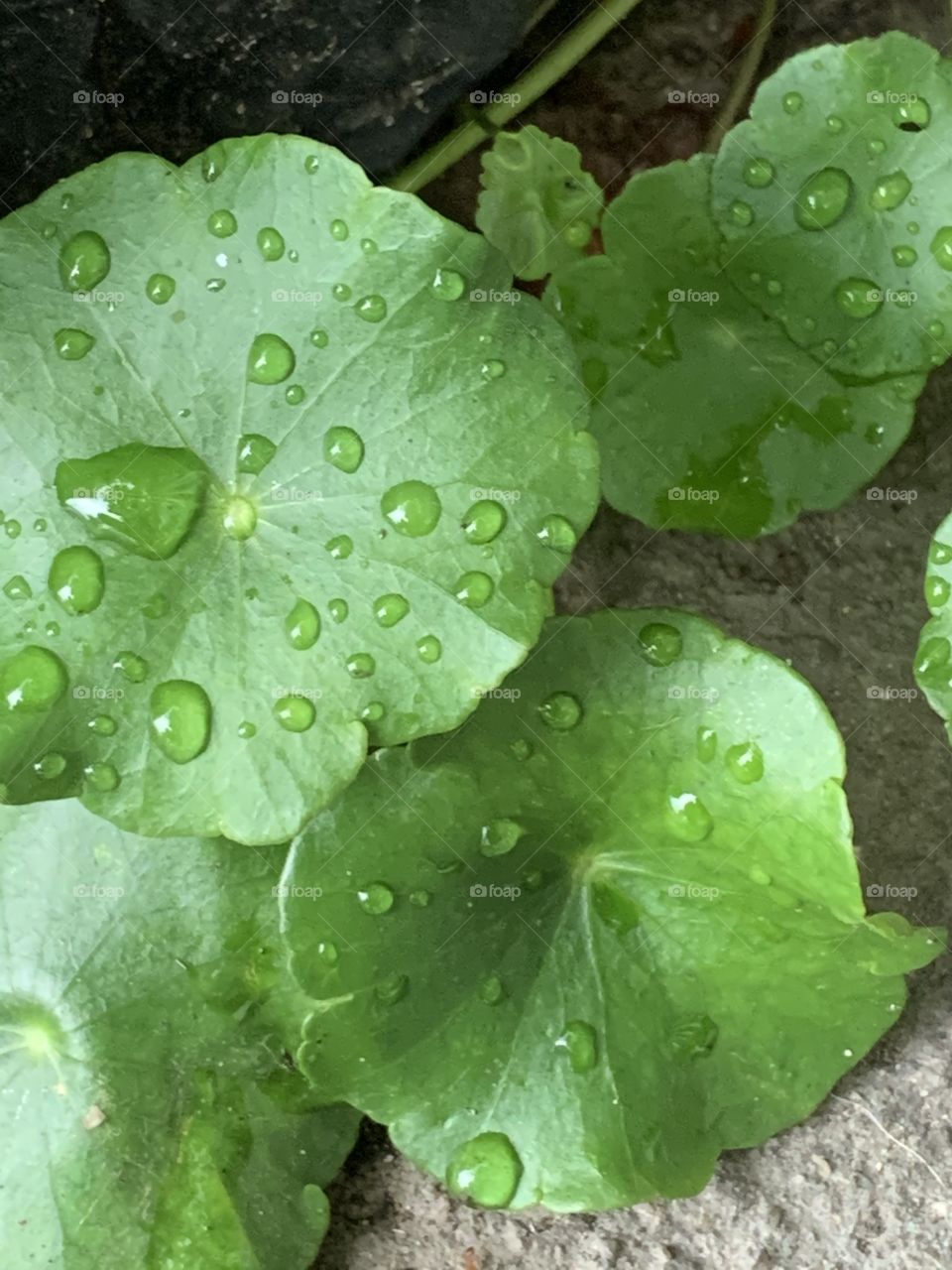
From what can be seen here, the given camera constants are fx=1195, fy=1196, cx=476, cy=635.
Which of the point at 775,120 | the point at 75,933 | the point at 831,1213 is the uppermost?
the point at 775,120

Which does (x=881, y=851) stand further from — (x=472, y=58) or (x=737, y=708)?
(x=472, y=58)

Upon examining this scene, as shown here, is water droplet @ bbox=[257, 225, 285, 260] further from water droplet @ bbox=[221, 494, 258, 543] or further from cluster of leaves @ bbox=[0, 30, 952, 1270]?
water droplet @ bbox=[221, 494, 258, 543]

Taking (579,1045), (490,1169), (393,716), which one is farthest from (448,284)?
(490,1169)

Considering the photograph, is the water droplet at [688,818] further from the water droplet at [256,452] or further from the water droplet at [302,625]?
the water droplet at [256,452]

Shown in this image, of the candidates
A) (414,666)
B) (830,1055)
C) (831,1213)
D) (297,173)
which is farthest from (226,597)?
(831,1213)

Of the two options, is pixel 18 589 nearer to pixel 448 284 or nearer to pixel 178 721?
pixel 178 721

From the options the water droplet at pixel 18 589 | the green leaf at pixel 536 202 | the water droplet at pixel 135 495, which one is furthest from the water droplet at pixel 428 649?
the green leaf at pixel 536 202

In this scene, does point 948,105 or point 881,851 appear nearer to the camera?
point 948,105
